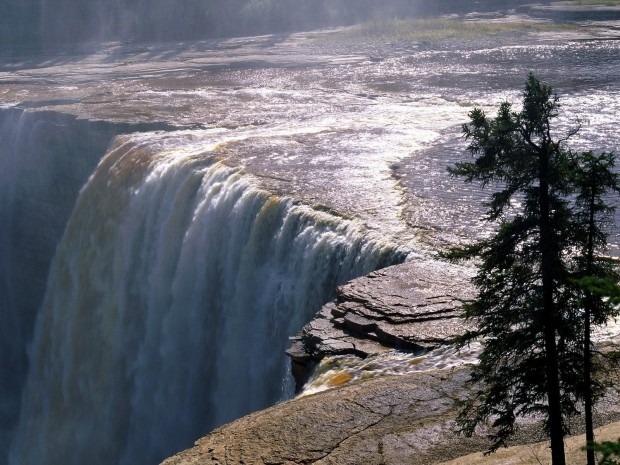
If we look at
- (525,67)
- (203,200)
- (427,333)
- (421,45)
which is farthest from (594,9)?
(427,333)

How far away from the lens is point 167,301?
46.6 feet

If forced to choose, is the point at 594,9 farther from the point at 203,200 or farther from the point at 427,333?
the point at 427,333

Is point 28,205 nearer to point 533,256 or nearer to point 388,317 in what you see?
point 388,317

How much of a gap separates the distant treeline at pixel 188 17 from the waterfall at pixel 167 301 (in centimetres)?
1900

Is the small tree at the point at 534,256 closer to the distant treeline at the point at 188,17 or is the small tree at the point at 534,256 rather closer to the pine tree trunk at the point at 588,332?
the pine tree trunk at the point at 588,332

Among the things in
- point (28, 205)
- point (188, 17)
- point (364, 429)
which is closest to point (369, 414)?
point (364, 429)

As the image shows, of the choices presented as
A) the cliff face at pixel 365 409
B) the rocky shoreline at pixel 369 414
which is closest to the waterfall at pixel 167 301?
the cliff face at pixel 365 409

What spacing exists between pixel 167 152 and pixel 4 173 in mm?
7605

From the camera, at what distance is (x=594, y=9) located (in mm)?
31438

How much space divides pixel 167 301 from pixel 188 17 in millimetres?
24566

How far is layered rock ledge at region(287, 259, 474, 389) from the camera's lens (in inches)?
346

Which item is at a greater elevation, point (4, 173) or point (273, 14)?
point (273, 14)

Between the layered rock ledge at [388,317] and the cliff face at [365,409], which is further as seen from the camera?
the layered rock ledge at [388,317]

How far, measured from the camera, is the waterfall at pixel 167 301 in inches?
464
